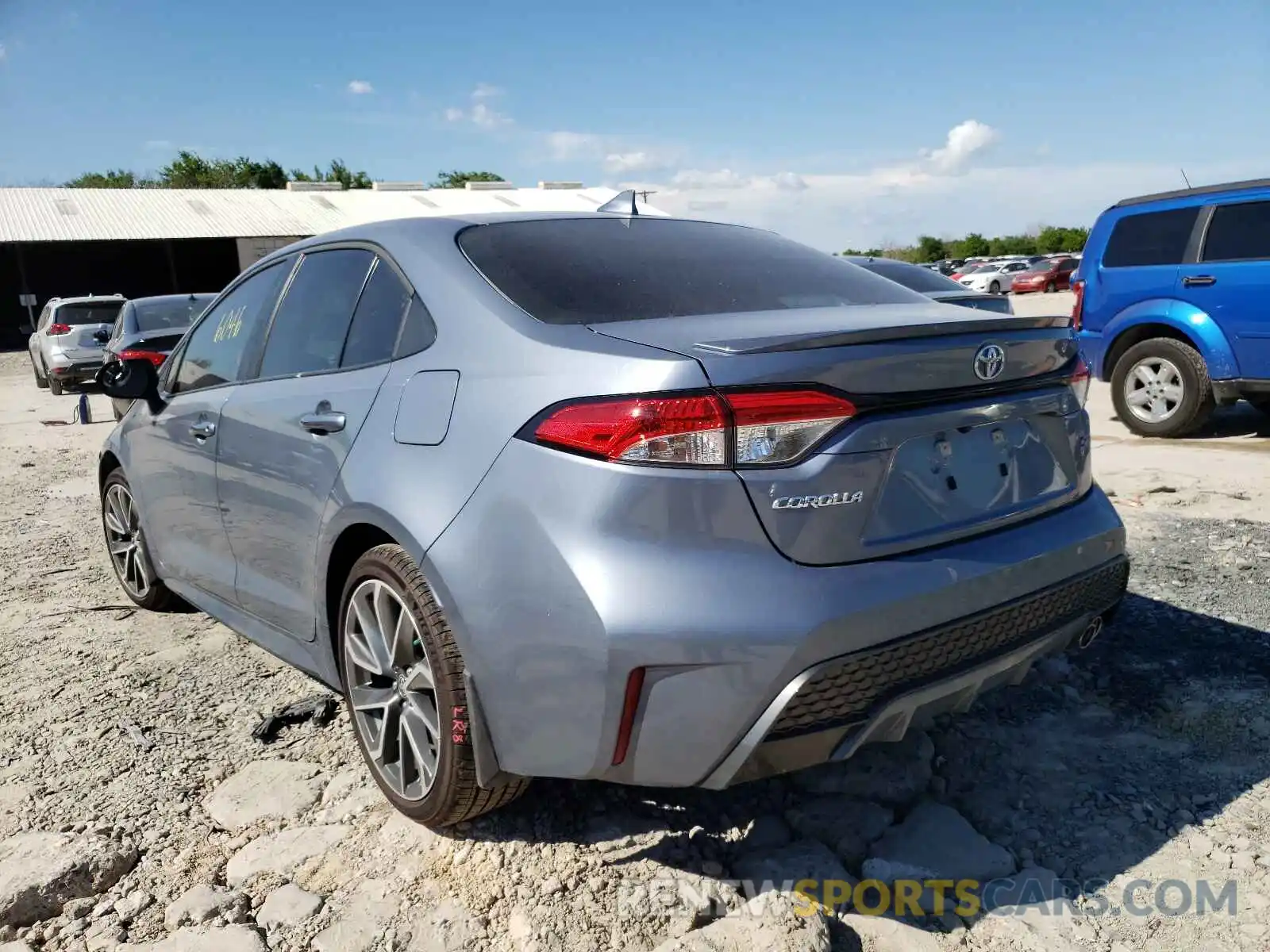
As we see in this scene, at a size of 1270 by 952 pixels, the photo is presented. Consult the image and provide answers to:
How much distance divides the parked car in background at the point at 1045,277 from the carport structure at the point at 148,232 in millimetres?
15888

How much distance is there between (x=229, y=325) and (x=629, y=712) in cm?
255

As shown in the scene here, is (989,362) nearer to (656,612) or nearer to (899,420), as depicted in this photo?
(899,420)

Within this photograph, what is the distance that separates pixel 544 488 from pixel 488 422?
0.85ft

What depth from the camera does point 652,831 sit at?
2633 millimetres

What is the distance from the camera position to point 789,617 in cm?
205

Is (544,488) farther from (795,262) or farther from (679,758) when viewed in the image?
(795,262)

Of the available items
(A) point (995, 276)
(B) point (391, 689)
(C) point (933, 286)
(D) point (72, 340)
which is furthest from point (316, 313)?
(A) point (995, 276)

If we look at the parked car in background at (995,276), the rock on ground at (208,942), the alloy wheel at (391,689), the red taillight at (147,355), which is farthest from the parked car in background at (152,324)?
the parked car in background at (995,276)

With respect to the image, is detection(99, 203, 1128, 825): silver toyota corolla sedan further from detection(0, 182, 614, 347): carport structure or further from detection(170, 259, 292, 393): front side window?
detection(0, 182, 614, 347): carport structure

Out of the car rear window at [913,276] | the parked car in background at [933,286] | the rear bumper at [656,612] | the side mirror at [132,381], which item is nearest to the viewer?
the rear bumper at [656,612]

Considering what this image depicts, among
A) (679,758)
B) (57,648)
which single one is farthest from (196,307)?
(679,758)

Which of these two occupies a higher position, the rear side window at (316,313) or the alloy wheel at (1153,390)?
the rear side window at (316,313)

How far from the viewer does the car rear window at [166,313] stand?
12023 millimetres

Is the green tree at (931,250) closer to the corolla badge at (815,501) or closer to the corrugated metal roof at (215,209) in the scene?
the corrugated metal roof at (215,209)
